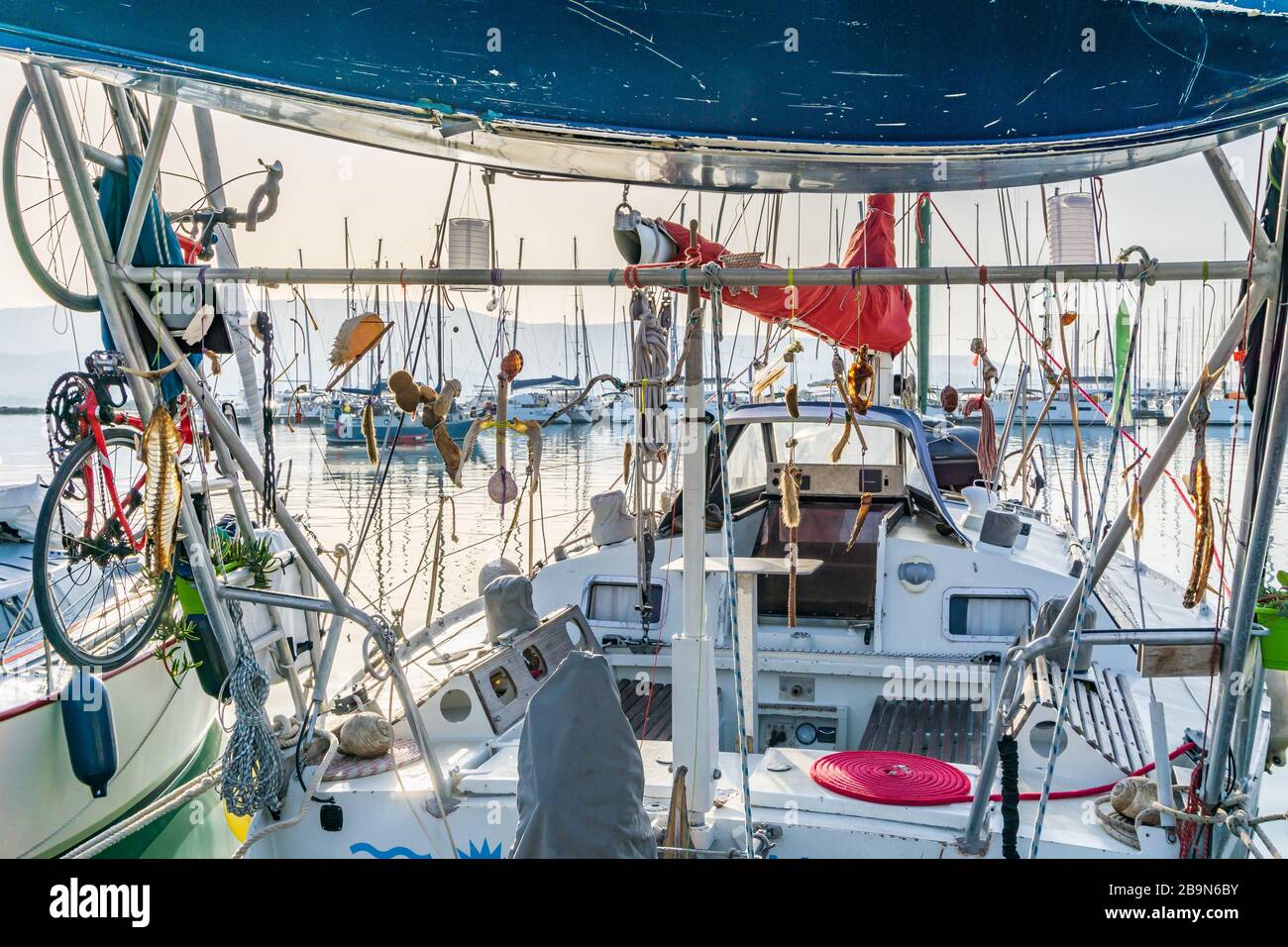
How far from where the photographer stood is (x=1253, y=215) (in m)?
3.40

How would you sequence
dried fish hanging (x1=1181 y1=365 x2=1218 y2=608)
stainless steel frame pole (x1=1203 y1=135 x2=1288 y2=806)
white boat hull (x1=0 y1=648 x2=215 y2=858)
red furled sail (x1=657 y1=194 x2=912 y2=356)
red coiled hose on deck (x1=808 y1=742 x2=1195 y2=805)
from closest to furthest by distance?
stainless steel frame pole (x1=1203 y1=135 x2=1288 y2=806)
dried fish hanging (x1=1181 y1=365 x2=1218 y2=608)
red coiled hose on deck (x1=808 y1=742 x2=1195 y2=805)
white boat hull (x1=0 y1=648 x2=215 y2=858)
red furled sail (x1=657 y1=194 x2=912 y2=356)

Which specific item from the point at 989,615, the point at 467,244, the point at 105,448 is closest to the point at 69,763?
the point at 105,448

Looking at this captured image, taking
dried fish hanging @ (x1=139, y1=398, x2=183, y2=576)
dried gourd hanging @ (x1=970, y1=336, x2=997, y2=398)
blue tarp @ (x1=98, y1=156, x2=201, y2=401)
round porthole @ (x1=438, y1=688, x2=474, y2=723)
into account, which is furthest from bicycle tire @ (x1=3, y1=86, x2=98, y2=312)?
dried gourd hanging @ (x1=970, y1=336, x2=997, y2=398)

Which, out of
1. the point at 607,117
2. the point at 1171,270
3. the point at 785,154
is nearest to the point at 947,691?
the point at 1171,270

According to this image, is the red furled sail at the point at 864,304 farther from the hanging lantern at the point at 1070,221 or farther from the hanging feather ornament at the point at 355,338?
the hanging feather ornament at the point at 355,338

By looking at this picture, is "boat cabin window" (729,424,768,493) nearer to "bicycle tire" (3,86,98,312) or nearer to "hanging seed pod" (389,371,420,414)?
"hanging seed pod" (389,371,420,414)

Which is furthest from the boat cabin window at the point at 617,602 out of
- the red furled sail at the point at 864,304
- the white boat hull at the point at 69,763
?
the white boat hull at the point at 69,763

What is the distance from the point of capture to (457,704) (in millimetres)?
4812

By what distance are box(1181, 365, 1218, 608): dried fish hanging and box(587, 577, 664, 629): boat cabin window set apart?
326cm

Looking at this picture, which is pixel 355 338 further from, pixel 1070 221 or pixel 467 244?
pixel 1070 221

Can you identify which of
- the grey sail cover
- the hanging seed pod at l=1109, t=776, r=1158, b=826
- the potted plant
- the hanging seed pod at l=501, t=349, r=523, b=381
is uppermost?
the hanging seed pod at l=501, t=349, r=523, b=381

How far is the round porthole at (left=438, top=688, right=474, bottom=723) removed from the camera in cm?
480
